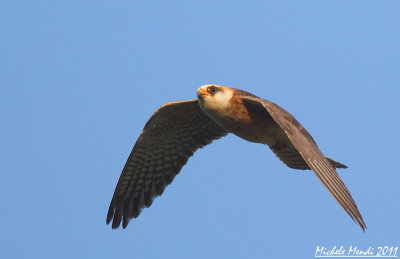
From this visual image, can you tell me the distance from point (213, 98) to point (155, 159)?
2361 mm

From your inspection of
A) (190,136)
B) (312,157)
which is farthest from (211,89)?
(312,157)

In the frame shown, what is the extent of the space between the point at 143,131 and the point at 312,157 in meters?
3.65

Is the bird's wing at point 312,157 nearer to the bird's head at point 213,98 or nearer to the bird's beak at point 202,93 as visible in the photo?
the bird's head at point 213,98

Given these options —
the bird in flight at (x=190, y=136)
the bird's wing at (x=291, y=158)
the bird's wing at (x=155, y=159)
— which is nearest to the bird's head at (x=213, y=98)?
the bird in flight at (x=190, y=136)

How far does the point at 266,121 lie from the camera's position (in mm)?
9352

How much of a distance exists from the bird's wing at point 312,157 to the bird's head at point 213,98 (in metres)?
0.31

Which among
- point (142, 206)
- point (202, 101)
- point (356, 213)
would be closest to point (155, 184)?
point (142, 206)

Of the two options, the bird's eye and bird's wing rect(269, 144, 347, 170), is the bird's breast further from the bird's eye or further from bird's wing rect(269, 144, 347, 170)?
bird's wing rect(269, 144, 347, 170)

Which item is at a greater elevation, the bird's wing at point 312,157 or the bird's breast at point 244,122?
the bird's breast at point 244,122

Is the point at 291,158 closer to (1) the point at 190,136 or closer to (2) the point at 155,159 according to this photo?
(1) the point at 190,136

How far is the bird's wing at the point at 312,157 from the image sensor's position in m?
7.22

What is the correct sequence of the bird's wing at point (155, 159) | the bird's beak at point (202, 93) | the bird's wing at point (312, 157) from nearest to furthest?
the bird's wing at point (312, 157)
the bird's beak at point (202, 93)
the bird's wing at point (155, 159)

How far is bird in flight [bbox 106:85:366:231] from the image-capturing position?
917 centimetres

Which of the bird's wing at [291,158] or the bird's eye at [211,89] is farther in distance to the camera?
the bird's wing at [291,158]
